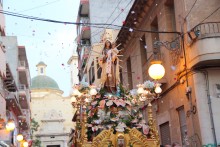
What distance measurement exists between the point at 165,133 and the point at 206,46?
614 cm

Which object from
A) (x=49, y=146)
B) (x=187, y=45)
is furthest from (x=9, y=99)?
(x=49, y=146)

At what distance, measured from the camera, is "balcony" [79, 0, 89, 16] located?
3725 cm

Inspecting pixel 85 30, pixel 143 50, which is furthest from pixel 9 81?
pixel 143 50

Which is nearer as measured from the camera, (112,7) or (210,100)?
(210,100)

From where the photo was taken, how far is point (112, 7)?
34750mm

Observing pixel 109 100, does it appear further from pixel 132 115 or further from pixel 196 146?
pixel 196 146

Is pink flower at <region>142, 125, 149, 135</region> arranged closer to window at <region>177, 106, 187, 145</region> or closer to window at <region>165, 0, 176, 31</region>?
window at <region>177, 106, 187, 145</region>

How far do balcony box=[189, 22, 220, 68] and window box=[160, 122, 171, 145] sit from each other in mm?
4806

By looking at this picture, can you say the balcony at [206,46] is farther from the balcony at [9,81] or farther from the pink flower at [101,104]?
the balcony at [9,81]

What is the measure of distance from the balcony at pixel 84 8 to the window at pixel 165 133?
70.0 feet

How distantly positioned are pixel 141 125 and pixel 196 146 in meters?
3.75

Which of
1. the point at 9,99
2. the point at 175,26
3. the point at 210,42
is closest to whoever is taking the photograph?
the point at 210,42

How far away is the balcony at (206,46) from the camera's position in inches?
502

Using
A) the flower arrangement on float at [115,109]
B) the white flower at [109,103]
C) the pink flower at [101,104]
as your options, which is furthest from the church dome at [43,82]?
the white flower at [109,103]
